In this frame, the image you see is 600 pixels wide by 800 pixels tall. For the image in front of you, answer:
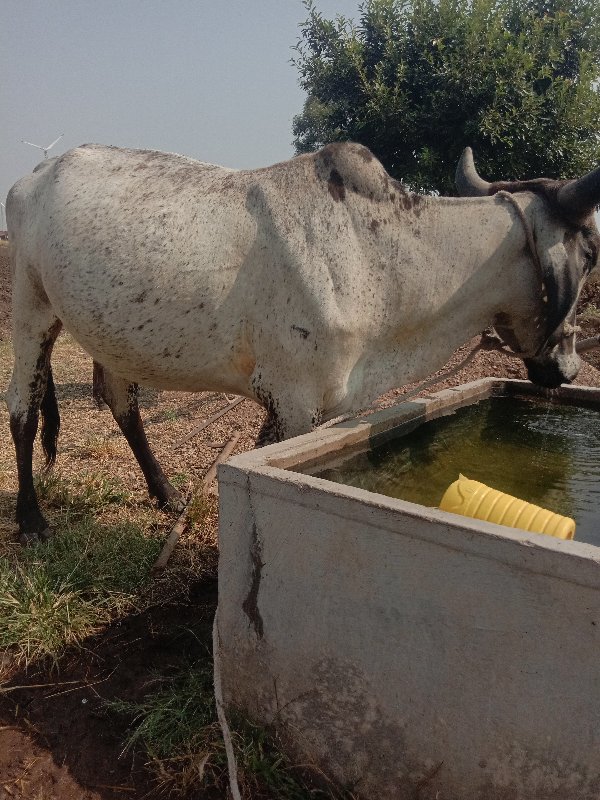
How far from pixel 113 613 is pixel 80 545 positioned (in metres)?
0.64

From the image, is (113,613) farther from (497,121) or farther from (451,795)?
(497,121)

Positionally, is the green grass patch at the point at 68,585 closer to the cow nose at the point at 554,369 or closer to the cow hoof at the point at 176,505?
the cow hoof at the point at 176,505

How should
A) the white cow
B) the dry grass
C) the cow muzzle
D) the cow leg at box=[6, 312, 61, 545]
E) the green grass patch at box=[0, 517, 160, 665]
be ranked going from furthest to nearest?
1. the dry grass
2. the cow leg at box=[6, 312, 61, 545]
3. the cow muzzle
4. the white cow
5. the green grass patch at box=[0, 517, 160, 665]

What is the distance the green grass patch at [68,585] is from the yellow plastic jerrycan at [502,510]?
1.76 metres

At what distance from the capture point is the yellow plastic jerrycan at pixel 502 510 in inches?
76.7


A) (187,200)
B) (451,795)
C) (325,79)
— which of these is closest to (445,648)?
(451,795)

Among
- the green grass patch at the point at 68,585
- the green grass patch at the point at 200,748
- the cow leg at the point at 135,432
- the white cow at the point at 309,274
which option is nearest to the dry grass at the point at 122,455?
the cow leg at the point at 135,432

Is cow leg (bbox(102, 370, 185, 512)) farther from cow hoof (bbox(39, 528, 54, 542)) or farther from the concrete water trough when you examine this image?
the concrete water trough

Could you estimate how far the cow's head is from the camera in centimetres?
296

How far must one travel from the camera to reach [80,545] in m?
3.61

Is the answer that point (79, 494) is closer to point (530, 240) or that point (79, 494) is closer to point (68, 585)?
point (68, 585)

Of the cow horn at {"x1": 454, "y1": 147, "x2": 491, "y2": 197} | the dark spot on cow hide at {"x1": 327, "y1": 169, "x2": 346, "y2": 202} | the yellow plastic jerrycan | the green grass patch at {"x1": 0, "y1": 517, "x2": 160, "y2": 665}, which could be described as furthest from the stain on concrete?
the cow horn at {"x1": 454, "y1": 147, "x2": 491, "y2": 197}

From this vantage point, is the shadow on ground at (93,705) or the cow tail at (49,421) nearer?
the shadow on ground at (93,705)

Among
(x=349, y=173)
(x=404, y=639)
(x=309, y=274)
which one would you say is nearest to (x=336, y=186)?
(x=349, y=173)
